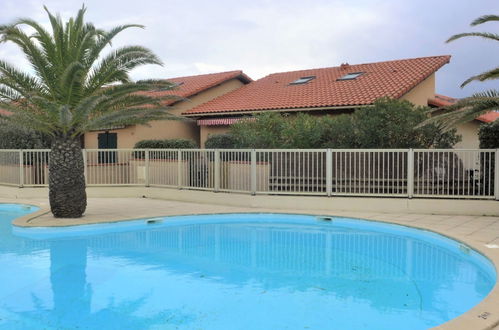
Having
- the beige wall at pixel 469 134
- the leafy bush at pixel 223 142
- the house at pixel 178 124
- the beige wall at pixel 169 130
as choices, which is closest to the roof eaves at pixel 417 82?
the beige wall at pixel 469 134

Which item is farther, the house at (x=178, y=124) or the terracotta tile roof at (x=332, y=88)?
the house at (x=178, y=124)

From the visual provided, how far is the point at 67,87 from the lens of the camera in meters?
12.4

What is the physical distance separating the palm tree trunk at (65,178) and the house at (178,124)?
934cm

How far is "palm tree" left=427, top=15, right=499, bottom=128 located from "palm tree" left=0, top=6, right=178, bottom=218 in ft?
29.5

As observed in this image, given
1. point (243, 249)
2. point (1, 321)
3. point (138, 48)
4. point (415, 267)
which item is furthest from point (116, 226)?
point (415, 267)

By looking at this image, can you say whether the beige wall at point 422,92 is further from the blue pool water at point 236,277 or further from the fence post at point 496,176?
the blue pool water at point 236,277

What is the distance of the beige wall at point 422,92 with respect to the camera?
21.2 m

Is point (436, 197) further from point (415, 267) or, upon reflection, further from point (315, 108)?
point (315, 108)

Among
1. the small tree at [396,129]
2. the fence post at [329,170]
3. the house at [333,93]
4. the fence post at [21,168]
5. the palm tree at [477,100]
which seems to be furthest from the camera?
the house at [333,93]

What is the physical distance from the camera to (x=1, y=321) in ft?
20.8

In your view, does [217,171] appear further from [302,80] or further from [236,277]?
[302,80]

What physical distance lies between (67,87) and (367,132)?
9891 millimetres

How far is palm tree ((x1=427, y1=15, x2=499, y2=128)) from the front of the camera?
40.6 ft

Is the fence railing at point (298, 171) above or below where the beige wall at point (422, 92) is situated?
below
